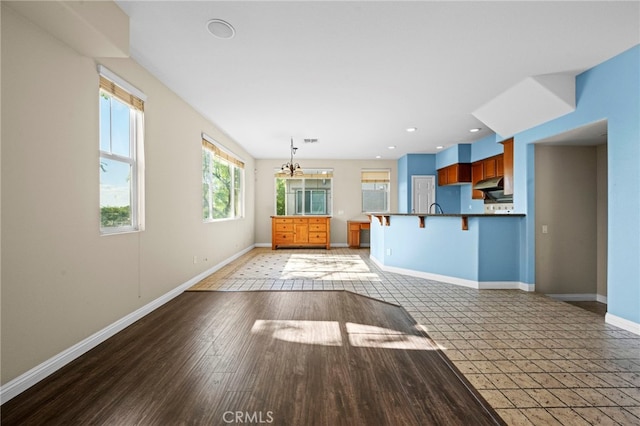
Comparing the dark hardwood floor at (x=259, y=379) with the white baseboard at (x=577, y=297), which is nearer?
the dark hardwood floor at (x=259, y=379)

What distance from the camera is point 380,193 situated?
8.88 meters

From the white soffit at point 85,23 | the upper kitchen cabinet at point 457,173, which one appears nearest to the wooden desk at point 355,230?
the upper kitchen cabinet at point 457,173

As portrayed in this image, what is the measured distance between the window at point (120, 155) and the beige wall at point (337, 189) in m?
5.67

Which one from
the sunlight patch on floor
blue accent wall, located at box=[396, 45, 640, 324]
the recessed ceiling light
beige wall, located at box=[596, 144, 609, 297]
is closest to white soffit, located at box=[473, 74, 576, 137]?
blue accent wall, located at box=[396, 45, 640, 324]

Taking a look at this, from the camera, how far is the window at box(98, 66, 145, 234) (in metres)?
2.62

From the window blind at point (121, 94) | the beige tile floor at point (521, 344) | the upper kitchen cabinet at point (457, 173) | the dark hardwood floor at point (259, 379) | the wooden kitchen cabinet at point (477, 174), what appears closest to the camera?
the dark hardwood floor at point (259, 379)

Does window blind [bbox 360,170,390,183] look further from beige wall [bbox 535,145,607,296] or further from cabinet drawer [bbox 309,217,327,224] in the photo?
beige wall [bbox 535,145,607,296]

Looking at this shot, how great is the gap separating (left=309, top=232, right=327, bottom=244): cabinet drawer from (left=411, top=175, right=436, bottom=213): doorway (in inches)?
102

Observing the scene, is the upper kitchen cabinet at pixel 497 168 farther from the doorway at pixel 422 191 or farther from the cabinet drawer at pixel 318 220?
the cabinet drawer at pixel 318 220

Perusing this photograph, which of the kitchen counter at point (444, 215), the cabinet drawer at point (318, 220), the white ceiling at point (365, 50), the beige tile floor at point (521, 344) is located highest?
the white ceiling at point (365, 50)

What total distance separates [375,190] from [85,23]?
768 cm

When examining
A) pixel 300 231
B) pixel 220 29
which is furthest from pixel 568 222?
pixel 300 231

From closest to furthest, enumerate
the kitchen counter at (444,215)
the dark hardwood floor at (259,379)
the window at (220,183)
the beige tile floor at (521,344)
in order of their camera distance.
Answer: the dark hardwood floor at (259,379) < the beige tile floor at (521,344) < the kitchen counter at (444,215) < the window at (220,183)

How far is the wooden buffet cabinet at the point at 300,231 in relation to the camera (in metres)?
8.34
